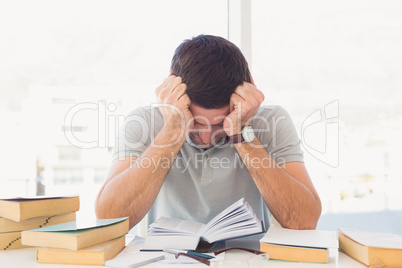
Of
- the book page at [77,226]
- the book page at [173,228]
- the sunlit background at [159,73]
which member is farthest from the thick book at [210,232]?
the sunlit background at [159,73]

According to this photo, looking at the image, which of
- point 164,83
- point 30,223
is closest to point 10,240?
point 30,223

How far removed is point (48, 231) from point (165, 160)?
522mm

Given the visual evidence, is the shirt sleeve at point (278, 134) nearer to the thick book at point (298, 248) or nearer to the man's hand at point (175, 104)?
the man's hand at point (175, 104)

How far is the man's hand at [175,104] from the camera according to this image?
1.23 meters

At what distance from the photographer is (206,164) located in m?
1.41

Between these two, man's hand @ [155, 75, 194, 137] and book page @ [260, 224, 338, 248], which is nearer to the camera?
book page @ [260, 224, 338, 248]

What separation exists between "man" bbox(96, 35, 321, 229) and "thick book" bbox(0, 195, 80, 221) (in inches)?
7.6

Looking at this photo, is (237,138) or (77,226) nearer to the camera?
(77,226)

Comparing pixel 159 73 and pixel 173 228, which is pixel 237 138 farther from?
pixel 159 73

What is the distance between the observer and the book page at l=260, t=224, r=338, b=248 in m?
0.86

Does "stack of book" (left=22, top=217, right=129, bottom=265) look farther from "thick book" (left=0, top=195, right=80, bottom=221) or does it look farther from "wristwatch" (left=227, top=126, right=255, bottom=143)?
"wristwatch" (left=227, top=126, right=255, bottom=143)

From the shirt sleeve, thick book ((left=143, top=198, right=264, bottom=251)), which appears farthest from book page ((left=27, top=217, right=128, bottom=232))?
the shirt sleeve

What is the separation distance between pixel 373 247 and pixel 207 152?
0.73 metres

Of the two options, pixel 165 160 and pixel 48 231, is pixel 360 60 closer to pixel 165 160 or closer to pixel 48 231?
pixel 165 160
